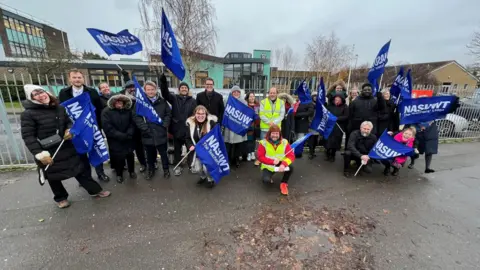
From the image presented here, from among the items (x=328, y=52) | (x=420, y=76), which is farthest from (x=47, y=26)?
(x=420, y=76)

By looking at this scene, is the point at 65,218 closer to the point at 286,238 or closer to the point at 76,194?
the point at 76,194

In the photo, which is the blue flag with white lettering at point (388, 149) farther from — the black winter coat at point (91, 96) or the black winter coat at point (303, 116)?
the black winter coat at point (91, 96)

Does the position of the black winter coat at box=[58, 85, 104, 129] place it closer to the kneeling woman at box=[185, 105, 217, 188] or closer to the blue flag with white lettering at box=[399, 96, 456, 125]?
the kneeling woman at box=[185, 105, 217, 188]

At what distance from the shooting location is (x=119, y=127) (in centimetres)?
394

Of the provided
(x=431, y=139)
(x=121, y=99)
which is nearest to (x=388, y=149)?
(x=431, y=139)

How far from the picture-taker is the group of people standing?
3117 mm

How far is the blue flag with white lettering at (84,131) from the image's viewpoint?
→ 3.35 m

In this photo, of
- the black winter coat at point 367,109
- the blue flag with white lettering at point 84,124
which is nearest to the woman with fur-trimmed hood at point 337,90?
the black winter coat at point 367,109

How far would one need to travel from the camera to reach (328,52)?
65.2 feet

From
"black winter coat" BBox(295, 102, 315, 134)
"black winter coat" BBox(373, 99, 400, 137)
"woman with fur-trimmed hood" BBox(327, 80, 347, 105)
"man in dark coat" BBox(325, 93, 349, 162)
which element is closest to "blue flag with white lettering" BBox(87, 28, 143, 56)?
"black winter coat" BBox(295, 102, 315, 134)

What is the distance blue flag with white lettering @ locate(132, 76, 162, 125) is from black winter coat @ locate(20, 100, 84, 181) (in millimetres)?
1060

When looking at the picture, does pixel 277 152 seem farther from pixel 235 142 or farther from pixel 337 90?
pixel 337 90

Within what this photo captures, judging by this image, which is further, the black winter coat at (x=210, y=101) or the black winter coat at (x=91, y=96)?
the black winter coat at (x=210, y=101)

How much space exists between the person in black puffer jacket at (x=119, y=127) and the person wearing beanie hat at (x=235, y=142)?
2.00 metres
